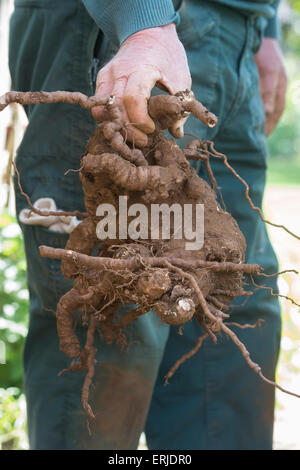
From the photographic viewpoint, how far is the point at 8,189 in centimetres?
192

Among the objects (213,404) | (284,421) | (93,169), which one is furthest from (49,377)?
(284,421)

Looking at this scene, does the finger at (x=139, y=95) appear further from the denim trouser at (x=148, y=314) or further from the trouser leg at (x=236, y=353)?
the trouser leg at (x=236, y=353)

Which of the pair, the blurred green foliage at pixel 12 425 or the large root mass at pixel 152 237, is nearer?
the large root mass at pixel 152 237

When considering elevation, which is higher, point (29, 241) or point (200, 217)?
point (29, 241)

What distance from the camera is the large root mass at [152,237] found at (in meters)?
1.27

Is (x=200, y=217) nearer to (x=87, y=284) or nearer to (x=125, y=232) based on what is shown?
(x=125, y=232)

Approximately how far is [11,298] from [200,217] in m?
1.71

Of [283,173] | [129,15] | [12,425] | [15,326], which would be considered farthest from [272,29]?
[283,173]

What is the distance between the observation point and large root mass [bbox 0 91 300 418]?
1.27 metres

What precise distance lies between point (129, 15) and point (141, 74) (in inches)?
8.6

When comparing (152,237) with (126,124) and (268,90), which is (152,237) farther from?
(268,90)

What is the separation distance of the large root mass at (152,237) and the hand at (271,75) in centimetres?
89
